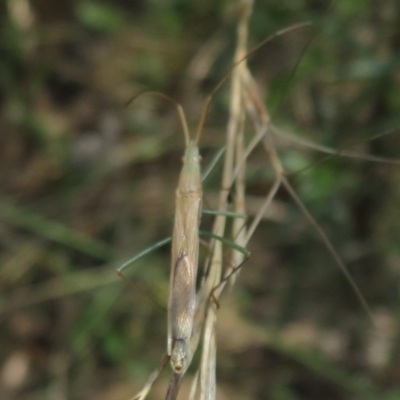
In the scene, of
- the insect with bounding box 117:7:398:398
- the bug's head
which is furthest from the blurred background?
the bug's head

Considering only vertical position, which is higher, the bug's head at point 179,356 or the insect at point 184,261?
the insect at point 184,261

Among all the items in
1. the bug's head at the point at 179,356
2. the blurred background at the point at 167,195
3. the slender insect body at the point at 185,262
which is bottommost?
the bug's head at the point at 179,356

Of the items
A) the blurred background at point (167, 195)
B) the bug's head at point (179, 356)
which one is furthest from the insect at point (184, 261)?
the blurred background at point (167, 195)

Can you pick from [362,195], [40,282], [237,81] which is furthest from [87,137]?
[237,81]

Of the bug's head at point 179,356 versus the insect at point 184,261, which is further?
the insect at point 184,261

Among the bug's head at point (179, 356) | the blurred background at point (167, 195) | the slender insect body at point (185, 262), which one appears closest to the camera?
the bug's head at point (179, 356)

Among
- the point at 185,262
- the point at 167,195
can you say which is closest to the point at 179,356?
the point at 185,262

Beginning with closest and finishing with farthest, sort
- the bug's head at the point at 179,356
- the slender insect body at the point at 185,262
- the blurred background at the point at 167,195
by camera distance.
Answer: the bug's head at the point at 179,356
the slender insect body at the point at 185,262
the blurred background at the point at 167,195

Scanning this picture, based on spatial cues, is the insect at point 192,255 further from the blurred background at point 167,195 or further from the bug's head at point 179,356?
the blurred background at point 167,195
